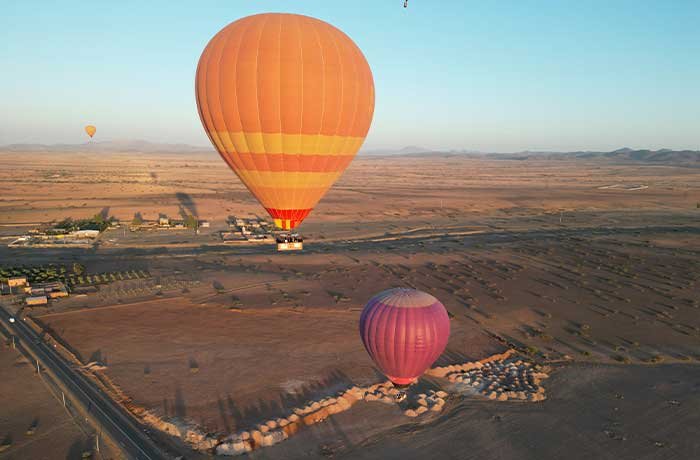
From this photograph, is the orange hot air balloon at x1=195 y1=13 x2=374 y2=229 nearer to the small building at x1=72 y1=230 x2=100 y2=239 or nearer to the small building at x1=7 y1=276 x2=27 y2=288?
the small building at x1=7 y1=276 x2=27 y2=288

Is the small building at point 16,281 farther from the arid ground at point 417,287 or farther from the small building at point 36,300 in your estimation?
the arid ground at point 417,287

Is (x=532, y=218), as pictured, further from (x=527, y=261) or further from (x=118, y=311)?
(x=118, y=311)

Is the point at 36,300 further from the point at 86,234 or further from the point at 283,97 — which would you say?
the point at 86,234

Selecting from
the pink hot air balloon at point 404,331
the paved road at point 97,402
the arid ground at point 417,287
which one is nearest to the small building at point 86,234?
the arid ground at point 417,287

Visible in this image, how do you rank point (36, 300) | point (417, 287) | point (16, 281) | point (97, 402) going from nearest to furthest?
point (97, 402) < point (36, 300) < point (16, 281) < point (417, 287)

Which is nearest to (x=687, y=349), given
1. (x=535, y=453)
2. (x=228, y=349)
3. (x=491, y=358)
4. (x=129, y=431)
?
(x=491, y=358)

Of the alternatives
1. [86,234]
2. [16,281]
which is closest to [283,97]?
[16,281]
